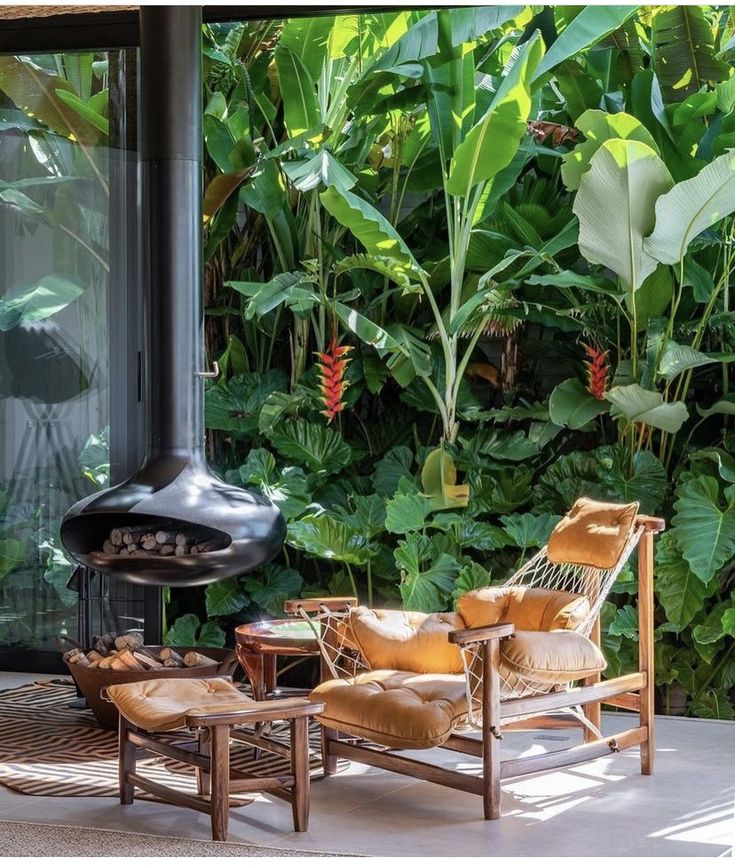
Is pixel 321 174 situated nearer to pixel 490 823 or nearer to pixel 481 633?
pixel 481 633

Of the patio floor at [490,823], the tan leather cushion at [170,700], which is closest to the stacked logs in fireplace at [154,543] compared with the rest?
the tan leather cushion at [170,700]

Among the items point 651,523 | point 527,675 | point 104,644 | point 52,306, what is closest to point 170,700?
point 527,675

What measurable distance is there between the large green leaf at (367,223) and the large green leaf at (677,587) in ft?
4.98

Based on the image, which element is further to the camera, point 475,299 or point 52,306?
point 52,306

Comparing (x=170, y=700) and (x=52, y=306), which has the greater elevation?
(x=52, y=306)

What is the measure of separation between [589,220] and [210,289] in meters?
2.01

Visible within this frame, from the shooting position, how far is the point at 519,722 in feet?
13.4

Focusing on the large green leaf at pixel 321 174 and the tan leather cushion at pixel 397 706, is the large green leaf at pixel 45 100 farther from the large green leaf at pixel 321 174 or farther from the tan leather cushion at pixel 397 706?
the tan leather cushion at pixel 397 706

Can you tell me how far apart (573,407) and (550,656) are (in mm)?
1697

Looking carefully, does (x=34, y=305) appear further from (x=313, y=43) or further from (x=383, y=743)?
(x=383, y=743)

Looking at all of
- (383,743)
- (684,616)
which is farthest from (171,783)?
(684,616)

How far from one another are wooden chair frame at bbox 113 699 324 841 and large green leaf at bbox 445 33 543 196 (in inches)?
95.1

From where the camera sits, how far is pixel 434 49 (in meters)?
5.04

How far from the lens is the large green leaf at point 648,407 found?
4898 mm
